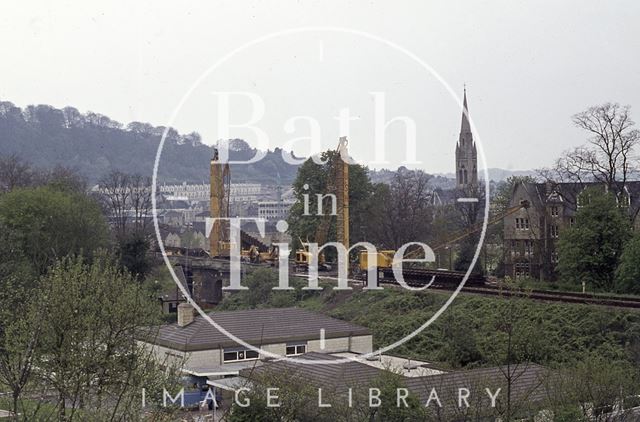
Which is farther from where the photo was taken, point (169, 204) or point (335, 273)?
point (169, 204)

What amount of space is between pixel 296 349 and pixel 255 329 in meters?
0.98

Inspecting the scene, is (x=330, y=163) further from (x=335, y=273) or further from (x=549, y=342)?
(x=549, y=342)

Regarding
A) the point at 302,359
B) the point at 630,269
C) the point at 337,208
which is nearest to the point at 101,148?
the point at 337,208

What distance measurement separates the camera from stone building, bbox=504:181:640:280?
29.3 meters

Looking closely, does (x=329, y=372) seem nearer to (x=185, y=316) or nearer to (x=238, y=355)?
(x=238, y=355)

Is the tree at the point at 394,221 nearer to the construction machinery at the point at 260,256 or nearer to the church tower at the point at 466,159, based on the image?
the construction machinery at the point at 260,256

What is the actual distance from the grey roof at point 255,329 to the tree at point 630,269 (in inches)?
264

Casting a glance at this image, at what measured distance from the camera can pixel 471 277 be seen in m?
28.5

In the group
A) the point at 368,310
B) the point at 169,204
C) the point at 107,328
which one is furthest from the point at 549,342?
the point at 169,204

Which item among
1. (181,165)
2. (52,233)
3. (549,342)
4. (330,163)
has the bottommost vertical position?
(549,342)

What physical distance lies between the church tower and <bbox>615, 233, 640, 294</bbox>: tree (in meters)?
34.0

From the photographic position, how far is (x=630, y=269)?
2309 centimetres

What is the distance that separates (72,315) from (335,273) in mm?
23044

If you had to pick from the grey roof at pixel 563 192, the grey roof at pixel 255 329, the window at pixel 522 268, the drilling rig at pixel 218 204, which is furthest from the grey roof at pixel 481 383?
the drilling rig at pixel 218 204
